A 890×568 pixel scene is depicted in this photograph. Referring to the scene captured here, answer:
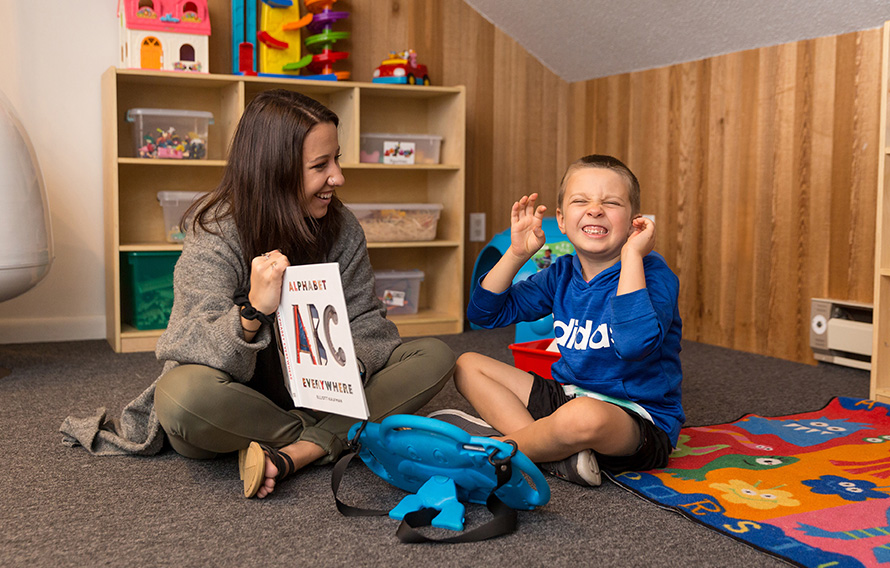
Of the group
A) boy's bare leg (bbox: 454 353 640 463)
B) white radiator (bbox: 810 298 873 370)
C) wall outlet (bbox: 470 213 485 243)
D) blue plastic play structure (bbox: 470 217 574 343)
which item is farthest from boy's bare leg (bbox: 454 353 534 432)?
wall outlet (bbox: 470 213 485 243)

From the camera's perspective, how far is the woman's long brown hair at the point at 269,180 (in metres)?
1.32

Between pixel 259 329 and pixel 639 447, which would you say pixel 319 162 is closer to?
pixel 259 329

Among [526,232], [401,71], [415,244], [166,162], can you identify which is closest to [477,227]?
[415,244]

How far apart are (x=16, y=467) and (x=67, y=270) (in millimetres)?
1422

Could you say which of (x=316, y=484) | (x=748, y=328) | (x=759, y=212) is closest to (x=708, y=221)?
(x=759, y=212)

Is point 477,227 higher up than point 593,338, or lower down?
higher up

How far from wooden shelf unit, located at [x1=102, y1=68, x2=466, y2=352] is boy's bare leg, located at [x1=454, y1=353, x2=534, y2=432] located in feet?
4.19

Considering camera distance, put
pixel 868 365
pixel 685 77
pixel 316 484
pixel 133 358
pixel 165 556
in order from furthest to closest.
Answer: pixel 685 77
pixel 133 358
pixel 868 365
pixel 316 484
pixel 165 556

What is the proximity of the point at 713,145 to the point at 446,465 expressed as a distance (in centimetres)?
184

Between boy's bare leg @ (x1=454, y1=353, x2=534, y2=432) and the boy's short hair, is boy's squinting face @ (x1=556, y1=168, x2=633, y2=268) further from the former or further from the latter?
boy's bare leg @ (x1=454, y1=353, x2=534, y2=432)

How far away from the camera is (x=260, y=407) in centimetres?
127

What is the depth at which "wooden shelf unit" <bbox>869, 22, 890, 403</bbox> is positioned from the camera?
5.90 ft

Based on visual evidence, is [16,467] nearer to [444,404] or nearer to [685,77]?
[444,404]

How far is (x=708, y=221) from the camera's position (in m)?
2.59
